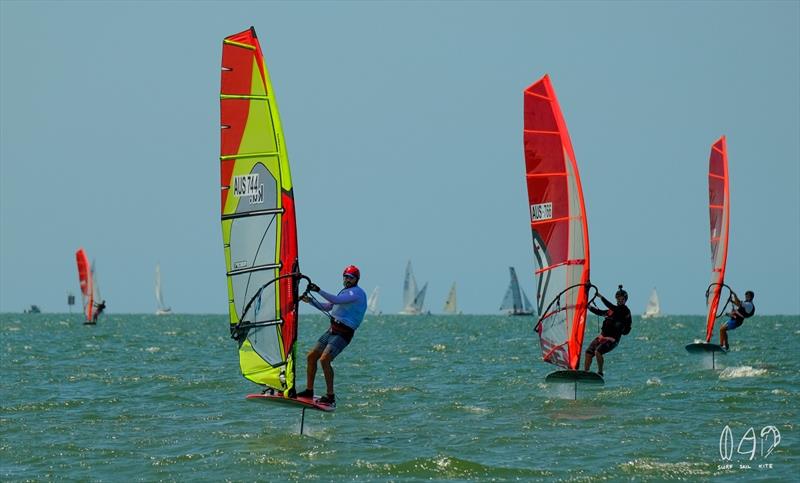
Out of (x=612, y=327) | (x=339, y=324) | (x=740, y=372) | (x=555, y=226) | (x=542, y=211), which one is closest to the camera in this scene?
(x=339, y=324)

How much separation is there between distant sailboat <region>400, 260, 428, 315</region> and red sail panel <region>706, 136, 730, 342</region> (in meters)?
97.5

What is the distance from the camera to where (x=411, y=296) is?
125 metres

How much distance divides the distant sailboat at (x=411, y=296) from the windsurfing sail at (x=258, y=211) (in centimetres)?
10833

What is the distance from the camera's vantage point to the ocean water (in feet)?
41.2

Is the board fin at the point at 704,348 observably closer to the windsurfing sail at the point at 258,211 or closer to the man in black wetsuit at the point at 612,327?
the man in black wetsuit at the point at 612,327

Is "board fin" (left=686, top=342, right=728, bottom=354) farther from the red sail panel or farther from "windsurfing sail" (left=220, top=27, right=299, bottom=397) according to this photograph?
"windsurfing sail" (left=220, top=27, right=299, bottom=397)

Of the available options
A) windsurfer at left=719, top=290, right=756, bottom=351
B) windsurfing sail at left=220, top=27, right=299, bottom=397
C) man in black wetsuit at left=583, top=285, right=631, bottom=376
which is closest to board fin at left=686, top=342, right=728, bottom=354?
windsurfer at left=719, top=290, right=756, bottom=351

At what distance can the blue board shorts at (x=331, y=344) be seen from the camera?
13.6m

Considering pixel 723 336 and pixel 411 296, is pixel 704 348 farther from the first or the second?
pixel 411 296

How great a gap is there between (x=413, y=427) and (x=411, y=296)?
109 metres

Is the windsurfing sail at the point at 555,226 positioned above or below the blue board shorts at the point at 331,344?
above

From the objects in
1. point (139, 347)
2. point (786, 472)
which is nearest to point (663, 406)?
point (786, 472)

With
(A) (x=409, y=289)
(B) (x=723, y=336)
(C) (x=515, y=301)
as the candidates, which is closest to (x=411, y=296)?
(A) (x=409, y=289)

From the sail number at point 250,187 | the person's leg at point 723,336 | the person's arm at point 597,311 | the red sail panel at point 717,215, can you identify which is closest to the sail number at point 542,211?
the person's arm at point 597,311
